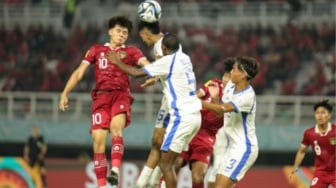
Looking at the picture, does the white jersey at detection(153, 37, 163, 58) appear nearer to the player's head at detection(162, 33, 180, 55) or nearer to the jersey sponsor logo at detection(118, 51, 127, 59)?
the player's head at detection(162, 33, 180, 55)

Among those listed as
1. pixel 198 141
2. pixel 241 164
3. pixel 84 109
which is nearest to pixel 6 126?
pixel 84 109

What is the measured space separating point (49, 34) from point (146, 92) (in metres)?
5.67

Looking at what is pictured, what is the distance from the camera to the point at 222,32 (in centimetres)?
3095

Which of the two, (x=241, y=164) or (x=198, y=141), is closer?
(x=241, y=164)

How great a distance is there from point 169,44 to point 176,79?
450mm

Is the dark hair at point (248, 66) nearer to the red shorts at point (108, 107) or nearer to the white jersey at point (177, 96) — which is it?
the white jersey at point (177, 96)

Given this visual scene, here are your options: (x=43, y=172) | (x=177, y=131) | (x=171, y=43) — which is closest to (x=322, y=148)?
(x=177, y=131)

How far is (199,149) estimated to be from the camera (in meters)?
14.4

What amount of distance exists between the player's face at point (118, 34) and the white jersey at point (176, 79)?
0.96 m

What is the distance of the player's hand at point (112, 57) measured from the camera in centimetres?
1287

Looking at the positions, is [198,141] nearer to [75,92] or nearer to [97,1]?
[75,92]

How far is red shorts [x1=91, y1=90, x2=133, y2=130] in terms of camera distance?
13492 millimetres

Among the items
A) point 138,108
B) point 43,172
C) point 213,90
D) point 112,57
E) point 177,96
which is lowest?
point 43,172

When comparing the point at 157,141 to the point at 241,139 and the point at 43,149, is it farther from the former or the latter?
the point at 43,149
